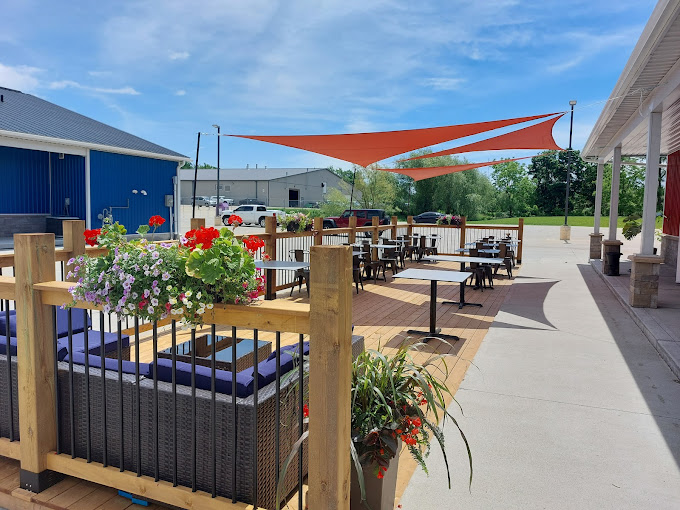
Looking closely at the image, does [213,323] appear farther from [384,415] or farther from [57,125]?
[57,125]

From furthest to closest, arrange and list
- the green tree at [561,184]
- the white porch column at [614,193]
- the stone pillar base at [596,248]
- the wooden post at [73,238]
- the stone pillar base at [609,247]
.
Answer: the green tree at [561,184] → the stone pillar base at [596,248] → the white porch column at [614,193] → the stone pillar base at [609,247] → the wooden post at [73,238]

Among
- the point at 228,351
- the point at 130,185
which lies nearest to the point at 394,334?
the point at 228,351

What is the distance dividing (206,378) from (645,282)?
21.0ft

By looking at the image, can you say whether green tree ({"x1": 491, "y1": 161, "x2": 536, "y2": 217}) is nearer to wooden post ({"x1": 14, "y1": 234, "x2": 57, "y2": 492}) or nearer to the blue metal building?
the blue metal building

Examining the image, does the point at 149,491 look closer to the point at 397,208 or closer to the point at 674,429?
the point at 674,429

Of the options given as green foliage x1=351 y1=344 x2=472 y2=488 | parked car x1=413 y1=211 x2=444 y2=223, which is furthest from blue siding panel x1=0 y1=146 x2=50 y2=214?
parked car x1=413 y1=211 x2=444 y2=223

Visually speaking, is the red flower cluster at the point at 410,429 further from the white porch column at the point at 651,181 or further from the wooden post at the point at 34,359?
the white porch column at the point at 651,181

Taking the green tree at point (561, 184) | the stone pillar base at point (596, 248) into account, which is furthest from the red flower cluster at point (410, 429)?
the green tree at point (561, 184)

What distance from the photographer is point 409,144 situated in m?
8.21

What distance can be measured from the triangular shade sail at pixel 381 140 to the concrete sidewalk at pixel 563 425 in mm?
2823

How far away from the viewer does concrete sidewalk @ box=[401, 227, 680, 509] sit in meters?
2.48

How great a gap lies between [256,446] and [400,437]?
0.57 meters

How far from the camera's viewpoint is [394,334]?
5.72 m

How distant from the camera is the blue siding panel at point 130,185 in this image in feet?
54.3
